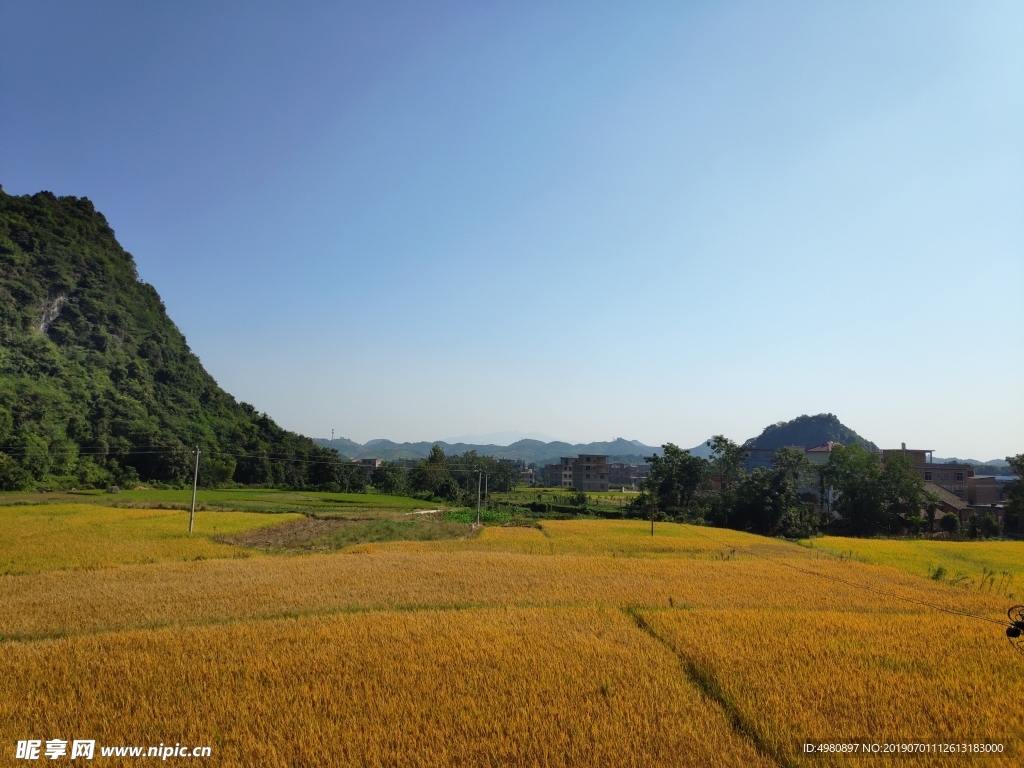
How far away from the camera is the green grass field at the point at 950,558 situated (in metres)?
22.8

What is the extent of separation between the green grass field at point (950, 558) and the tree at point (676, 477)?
2643 cm

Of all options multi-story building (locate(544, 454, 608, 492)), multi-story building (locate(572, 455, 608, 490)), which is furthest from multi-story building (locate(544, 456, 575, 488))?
multi-story building (locate(572, 455, 608, 490))

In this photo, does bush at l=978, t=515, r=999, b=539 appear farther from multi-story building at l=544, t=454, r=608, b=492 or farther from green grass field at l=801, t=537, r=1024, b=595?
multi-story building at l=544, t=454, r=608, b=492

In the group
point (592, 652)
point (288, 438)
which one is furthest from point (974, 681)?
point (288, 438)

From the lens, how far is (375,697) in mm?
8188

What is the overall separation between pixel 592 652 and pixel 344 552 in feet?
58.5

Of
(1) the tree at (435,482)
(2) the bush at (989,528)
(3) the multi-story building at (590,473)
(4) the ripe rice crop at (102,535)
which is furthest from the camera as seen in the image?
(3) the multi-story building at (590,473)

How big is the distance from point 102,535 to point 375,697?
25.2 m

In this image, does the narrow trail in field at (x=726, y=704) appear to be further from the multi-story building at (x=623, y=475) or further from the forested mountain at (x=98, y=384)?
the multi-story building at (x=623, y=475)

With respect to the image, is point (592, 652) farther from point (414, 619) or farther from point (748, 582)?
point (748, 582)

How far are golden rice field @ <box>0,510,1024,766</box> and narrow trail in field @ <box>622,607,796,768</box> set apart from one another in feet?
0.12

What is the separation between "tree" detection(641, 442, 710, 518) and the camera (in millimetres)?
64606

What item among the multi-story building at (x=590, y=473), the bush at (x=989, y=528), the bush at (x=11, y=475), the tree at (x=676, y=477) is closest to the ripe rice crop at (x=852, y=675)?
the bush at (x=989, y=528)

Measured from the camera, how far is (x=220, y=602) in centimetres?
1441
